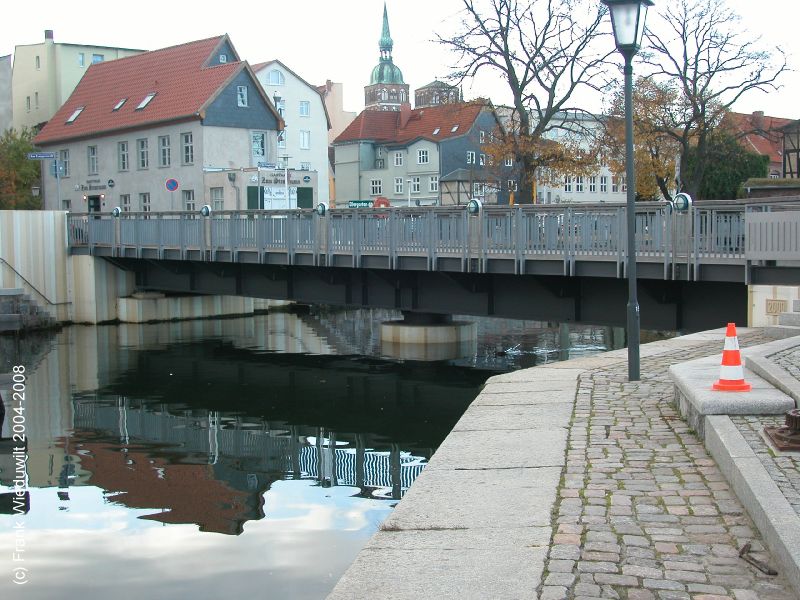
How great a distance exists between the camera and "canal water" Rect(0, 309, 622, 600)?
415 inches

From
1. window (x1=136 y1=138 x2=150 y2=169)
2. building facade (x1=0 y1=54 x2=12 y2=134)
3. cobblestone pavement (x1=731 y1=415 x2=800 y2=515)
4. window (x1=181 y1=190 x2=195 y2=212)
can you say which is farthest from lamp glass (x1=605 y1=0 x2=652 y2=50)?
building facade (x1=0 y1=54 x2=12 y2=134)

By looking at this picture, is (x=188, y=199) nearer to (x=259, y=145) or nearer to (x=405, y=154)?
(x=259, y=145)

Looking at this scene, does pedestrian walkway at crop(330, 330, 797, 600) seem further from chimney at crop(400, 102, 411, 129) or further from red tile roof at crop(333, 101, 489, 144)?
chimney at crop(400, 102, 411, 129)

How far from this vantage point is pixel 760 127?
169ft

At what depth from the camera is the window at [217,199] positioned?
2027 inches

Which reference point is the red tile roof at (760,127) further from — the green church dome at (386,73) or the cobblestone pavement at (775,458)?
the green church dome at (386,73)

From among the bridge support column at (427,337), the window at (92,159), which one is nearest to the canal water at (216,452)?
the bridge support column at (427,337)

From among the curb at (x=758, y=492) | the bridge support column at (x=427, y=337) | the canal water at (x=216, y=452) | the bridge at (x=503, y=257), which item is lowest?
the canal water at (x=216, y=452)

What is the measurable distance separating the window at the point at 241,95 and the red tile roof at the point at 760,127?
24.8 metres

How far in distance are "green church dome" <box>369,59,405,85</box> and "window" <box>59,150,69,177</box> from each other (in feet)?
426

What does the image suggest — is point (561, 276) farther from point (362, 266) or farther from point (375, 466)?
point (375, 466)

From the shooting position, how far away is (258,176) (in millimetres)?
48531

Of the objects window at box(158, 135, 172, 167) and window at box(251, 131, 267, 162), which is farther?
window at box(251, 131, 267, 162)

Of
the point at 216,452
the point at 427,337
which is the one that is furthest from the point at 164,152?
the point at 216,452
